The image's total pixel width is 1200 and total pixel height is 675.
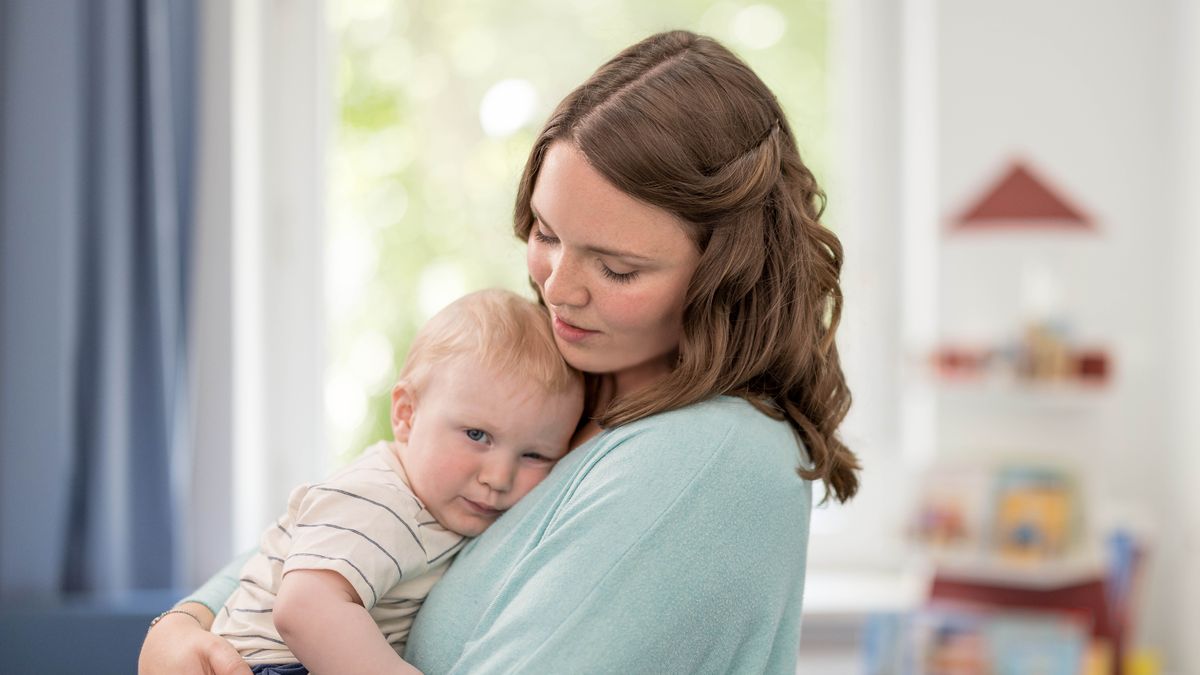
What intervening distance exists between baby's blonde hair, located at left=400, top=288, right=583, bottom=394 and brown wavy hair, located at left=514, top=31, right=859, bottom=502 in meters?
0.07

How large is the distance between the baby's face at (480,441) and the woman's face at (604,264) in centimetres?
7

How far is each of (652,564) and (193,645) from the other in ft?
1.57

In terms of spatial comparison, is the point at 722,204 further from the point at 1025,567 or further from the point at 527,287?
the point at 527,287

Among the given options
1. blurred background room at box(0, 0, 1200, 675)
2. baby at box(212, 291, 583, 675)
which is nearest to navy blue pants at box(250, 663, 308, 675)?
baby at box(212, 291, 583, 675)

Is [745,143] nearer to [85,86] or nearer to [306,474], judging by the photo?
[85,86]

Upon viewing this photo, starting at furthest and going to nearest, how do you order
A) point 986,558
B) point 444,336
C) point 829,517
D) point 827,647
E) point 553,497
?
point 829,517
point 827,647
point 986,558
point 444,336
point 553,497

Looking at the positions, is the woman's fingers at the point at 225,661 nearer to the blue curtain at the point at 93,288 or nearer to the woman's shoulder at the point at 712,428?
the woman's shoulder at the point at 712,428

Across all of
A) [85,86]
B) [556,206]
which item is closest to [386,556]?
[556,206]

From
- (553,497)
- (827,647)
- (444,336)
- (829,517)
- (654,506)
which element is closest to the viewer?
(654,506)

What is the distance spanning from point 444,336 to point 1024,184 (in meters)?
1.71

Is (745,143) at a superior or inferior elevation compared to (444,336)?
superior

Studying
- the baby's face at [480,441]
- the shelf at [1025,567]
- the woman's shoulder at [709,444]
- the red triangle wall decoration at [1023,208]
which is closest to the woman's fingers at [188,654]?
the baby's face at [480,441]

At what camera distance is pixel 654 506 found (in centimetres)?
92

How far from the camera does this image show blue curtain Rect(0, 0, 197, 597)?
1.99 m
